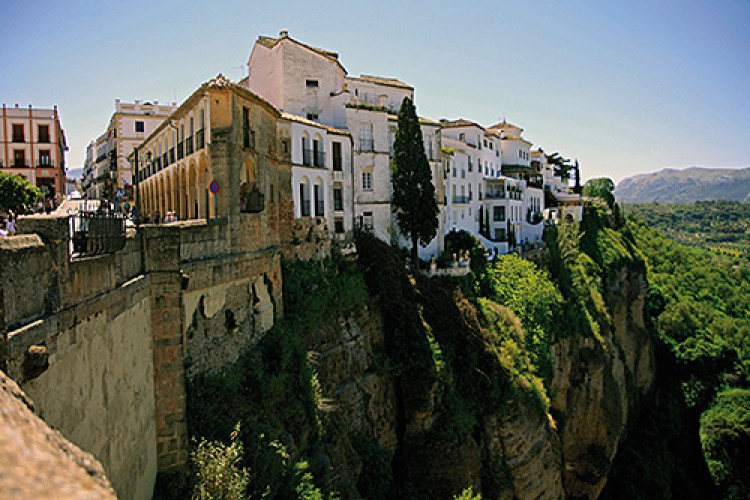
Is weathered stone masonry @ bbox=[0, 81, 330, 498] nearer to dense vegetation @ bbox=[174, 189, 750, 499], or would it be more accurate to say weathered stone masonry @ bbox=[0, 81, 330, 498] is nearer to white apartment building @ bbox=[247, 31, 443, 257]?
dense vegetation @ bbox=[174, 189, 750, 499]

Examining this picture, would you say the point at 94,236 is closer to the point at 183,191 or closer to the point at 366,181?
the point at 183,191

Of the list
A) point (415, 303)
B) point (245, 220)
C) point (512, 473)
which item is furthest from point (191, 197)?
point (512, 473)

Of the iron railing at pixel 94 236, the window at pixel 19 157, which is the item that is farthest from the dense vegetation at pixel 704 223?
the iron railing at pixel 94 236

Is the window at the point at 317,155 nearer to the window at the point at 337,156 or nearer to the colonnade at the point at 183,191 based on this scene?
the window at the point at 337,156

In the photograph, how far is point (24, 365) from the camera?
569cm

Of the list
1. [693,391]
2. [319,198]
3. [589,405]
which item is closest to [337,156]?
[319,198]

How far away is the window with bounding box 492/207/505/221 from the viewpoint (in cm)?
4606

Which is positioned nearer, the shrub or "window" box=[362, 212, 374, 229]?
the shrub

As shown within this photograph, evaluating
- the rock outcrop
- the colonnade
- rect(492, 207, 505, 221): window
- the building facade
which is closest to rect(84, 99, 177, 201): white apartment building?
the building facade

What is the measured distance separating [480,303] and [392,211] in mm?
6914

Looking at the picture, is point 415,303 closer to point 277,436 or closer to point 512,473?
point 512,473

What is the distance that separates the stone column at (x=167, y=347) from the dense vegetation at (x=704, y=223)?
440 ft

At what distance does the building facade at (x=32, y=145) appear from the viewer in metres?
39.0

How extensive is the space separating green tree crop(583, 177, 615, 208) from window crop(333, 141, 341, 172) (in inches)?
1846
